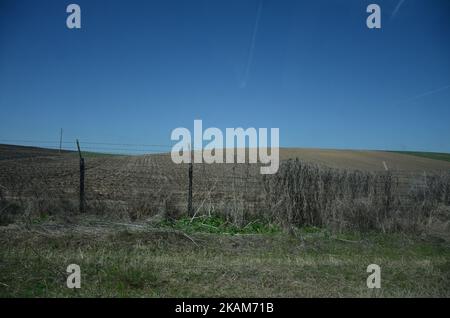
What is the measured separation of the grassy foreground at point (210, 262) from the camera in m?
6.40

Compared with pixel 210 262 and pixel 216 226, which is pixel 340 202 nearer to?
pixel 216 226

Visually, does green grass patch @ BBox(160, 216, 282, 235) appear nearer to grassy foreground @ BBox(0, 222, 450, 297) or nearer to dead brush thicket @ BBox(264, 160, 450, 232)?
grassy foreground @ BBox(0, 222, 450, 297)

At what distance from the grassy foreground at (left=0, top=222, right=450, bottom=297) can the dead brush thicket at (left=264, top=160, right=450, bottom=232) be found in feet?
2.90

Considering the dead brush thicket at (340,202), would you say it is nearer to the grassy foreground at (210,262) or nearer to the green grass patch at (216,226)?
the green grass patch at (216,226)

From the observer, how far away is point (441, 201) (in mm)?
15805

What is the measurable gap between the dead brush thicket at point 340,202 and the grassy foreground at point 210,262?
2.90 ft

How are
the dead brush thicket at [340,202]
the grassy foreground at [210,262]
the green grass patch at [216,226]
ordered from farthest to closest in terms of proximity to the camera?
the dead brush thicket at [340,202] → the green grass patch at [216,226] → the grassy foreground at [210,262]

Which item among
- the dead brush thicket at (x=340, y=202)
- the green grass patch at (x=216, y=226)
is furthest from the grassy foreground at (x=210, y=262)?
the dead brush thicket at (x=340, y=202)

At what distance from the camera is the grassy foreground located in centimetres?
640

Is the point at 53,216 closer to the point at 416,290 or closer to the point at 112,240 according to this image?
the point at 112,240

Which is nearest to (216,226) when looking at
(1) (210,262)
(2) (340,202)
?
(1) (210,262)

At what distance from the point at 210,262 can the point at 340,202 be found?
5600mm

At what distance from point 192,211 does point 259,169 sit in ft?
8.09

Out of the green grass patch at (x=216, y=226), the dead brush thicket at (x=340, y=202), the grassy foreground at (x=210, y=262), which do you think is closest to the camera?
the grassy foreground at (x=210, y=262)
